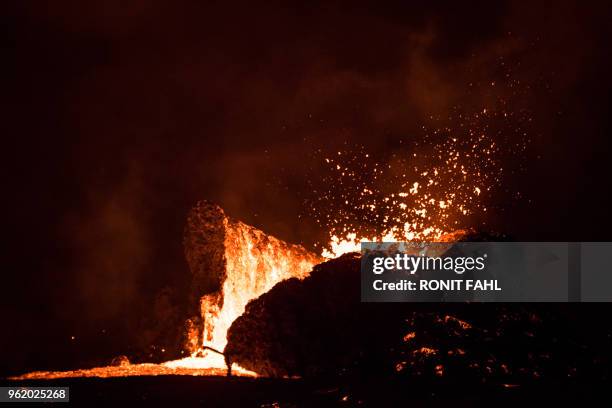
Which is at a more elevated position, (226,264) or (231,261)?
(231,261)

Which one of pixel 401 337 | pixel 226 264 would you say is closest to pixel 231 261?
pixel 226 264

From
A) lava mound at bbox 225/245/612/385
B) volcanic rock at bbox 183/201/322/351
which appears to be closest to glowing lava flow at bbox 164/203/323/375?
volcanic rock at bbox 183/201/322/351

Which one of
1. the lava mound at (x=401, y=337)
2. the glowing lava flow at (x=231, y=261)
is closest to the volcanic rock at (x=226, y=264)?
the glowing lava flow at (x=231, y=261)

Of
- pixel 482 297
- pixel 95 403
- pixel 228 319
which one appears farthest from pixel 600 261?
pixel 95 403

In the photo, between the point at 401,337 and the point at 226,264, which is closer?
the point at 401,337

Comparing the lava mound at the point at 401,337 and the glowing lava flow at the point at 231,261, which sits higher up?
the glowing lava flow at the point at 231,261

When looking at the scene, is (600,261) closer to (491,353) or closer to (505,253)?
(505,253)

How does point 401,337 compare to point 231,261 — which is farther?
point 231,261

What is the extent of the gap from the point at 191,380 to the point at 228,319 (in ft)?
16.7

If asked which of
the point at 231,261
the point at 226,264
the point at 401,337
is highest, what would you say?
the point at 231,261

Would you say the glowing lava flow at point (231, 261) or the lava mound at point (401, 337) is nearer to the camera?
the lava mound at point (401, 337)

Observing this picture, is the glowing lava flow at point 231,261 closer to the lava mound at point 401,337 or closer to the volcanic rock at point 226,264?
the volcanic rock at point 226,264

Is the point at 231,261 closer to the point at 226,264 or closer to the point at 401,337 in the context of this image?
the point at 226,264

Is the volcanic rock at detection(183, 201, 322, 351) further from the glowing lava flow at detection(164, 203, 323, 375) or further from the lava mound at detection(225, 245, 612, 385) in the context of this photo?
the lava mound at detection(225, 245, 612, 385)
